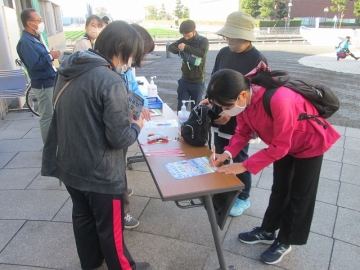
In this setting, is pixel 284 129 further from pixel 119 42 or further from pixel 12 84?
pixel 12 84

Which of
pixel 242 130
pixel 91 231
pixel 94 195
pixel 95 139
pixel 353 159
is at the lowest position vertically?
pixel 353 159

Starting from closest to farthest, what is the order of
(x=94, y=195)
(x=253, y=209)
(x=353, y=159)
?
(x=94, y=195), (x=253, y=209), (x=353, y=159)

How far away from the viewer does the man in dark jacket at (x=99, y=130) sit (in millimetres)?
1449

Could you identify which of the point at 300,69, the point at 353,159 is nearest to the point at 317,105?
the point at 353,159

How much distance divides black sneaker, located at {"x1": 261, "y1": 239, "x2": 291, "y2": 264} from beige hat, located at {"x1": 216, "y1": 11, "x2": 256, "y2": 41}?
1558 millimetres

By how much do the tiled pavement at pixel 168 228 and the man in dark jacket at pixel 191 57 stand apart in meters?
1.38

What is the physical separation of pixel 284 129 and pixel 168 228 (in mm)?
1376

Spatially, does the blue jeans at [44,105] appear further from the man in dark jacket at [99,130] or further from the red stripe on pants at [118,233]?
the red stripe on pants at [118,233]

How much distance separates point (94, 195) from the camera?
1.64 metres

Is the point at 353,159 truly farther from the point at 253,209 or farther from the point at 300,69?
the point at 300,69

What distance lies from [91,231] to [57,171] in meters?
0.45

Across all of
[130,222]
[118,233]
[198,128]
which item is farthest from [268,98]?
[130,222]

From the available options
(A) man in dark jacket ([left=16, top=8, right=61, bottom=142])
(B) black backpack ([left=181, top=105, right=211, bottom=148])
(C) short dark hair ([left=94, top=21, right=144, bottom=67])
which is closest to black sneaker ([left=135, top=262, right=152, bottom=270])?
(B) black backpack ([left=181, top=105, right=211, bottom=148])

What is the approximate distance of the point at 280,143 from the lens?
170 cm
